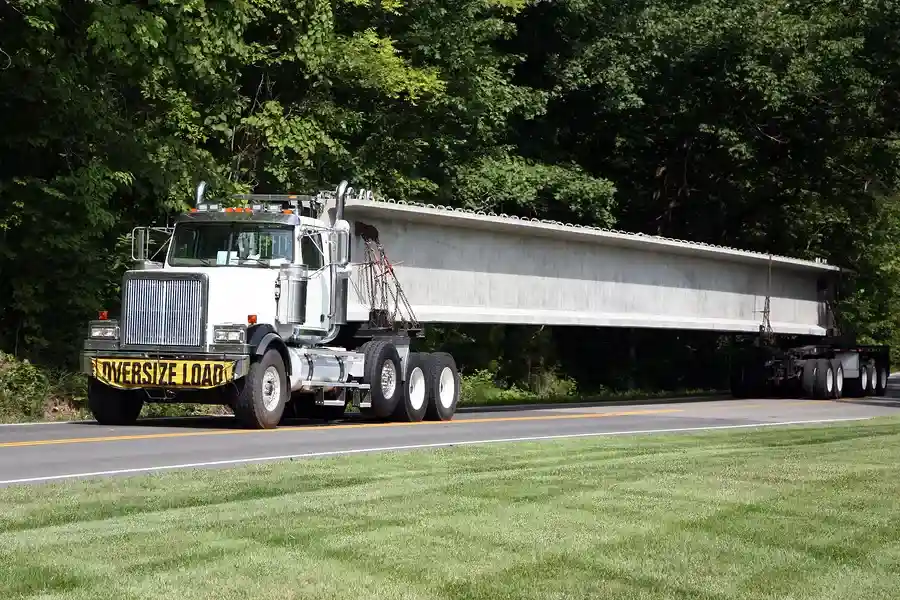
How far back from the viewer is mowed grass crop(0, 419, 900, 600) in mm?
7488

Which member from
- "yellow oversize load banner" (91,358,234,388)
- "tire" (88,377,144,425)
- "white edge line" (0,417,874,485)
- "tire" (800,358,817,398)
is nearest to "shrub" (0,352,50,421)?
"tire" (88,377,144,425)

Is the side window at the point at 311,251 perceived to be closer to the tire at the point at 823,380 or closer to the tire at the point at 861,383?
the tire at the point at 823,380

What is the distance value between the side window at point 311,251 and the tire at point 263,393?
182 centimetres

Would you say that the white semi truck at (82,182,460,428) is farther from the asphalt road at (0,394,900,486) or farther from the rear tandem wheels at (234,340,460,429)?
the asphalt road at (0,394,900,486)

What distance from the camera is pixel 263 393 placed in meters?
20.2

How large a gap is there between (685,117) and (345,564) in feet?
132

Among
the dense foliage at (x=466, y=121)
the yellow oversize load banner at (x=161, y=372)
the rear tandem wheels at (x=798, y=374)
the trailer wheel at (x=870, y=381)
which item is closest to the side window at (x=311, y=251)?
the yellow oversize load banner at (x=161, y=372)

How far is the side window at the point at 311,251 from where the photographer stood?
2178 centimetres

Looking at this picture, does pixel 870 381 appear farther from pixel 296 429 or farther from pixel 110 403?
pixel 110 403

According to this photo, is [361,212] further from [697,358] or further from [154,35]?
[697,358]

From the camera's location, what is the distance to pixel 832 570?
8.11m

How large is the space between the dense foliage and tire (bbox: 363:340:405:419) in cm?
484

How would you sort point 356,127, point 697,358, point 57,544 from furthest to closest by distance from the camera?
point 697,358 → point 356,127 → point 57,544

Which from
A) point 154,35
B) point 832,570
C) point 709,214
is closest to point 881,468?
point 832,570
